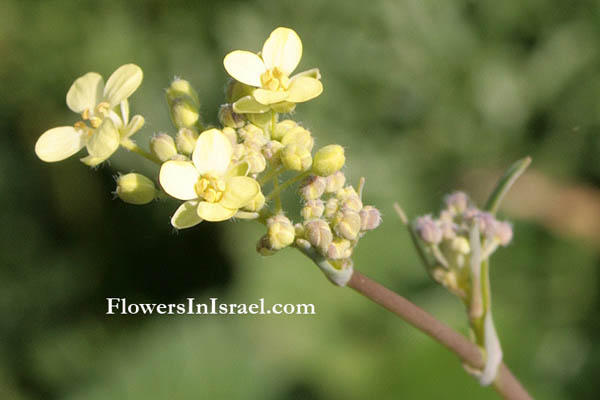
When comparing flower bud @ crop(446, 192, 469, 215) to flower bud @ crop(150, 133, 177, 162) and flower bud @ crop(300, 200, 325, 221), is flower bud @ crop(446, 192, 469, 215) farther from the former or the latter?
flower bud @ crop(150, 133, 177, 162)

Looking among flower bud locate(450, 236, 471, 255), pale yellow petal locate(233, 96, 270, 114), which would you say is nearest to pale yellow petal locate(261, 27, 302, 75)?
pale yellow petal locate(233, 96, 270, 114)

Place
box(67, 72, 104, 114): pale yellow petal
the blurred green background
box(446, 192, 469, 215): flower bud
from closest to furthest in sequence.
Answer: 1. box(67, 72, 104, 114): pale yellow petal
2. box(446, 192, 469, 215): flower bud
3. the blurred green background

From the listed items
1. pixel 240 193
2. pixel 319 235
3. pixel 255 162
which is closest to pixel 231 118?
pixel 255 162

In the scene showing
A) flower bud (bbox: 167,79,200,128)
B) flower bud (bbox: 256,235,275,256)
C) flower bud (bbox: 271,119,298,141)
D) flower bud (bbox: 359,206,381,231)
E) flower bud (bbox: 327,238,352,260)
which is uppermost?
flower bud (bbox: 167,79,200,128)

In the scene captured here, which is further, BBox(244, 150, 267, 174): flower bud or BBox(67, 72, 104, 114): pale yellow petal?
BBox(67, 72, 104, 114): pale yellow petal

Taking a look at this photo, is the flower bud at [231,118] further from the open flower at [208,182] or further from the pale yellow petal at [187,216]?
the pale yellow petal at [187,216]

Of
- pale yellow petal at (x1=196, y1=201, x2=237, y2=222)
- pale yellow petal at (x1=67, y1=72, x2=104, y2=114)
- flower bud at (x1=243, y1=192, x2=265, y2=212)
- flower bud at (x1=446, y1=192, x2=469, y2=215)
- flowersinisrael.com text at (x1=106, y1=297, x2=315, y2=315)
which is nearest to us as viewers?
pale yellow petal at (x1=196, y1=201, x2=237, y2=222)

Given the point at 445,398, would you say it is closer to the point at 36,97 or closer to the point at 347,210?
the point at 347,210
